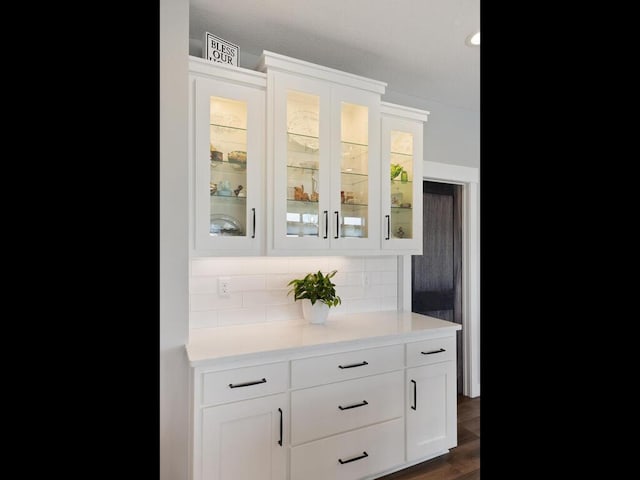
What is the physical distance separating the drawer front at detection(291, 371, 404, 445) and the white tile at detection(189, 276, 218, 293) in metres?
0.75

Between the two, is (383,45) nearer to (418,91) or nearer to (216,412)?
(418,91)

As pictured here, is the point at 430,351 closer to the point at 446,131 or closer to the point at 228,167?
the point at 228,167

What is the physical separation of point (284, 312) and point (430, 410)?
3.37 ft

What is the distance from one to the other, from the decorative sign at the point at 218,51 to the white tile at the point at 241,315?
52.5 inches

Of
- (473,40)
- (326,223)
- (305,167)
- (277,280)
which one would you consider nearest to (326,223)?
(326,223)

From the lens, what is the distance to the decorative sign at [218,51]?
1.96 metres

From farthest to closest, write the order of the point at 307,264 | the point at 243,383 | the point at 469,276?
the point at 469,276, the point at 307,264, the point at 243,383

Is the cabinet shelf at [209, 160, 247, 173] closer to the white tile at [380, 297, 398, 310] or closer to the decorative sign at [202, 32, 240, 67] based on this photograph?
the decorative sign at [202, 32, 240, 67]

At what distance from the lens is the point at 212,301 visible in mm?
2219

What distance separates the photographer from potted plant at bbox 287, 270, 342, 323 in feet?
7.64

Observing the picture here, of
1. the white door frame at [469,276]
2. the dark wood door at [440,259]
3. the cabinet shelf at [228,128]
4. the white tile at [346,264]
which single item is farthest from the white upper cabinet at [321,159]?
the white door frame at [469,276]

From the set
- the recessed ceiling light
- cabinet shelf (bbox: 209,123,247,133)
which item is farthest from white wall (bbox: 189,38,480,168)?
cabinet shelf (bbox: 209,123,247,133)

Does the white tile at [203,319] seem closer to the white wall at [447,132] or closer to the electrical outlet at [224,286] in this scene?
the electrical outlet at [224,286]
